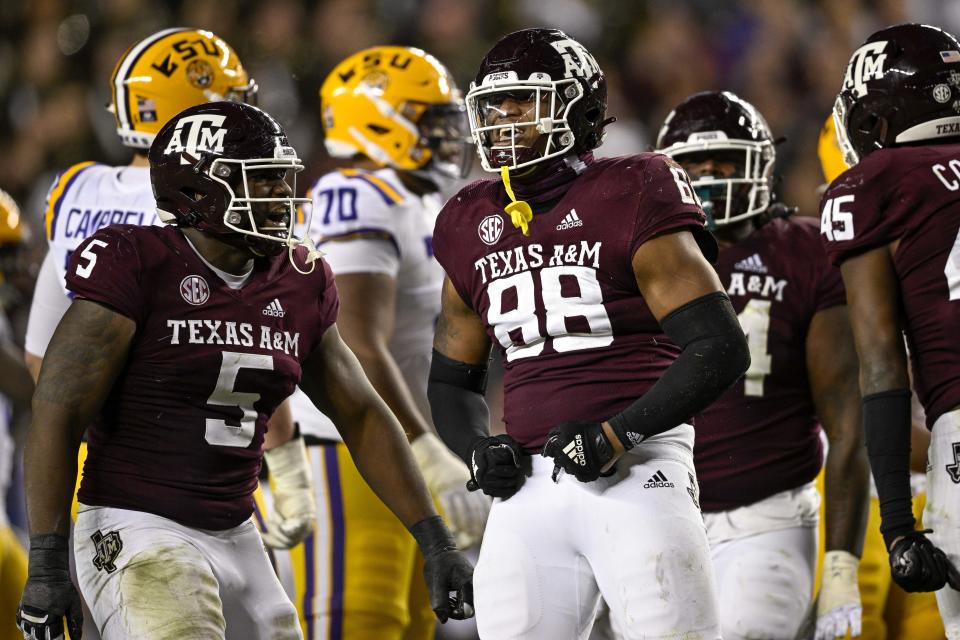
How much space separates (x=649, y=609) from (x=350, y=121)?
3018 mm

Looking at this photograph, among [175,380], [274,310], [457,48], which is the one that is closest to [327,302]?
Result: [274,310]

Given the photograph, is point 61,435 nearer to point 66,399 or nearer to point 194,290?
point 66,399

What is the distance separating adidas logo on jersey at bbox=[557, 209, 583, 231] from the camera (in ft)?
10.8

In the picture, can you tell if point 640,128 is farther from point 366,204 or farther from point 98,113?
point 366,204

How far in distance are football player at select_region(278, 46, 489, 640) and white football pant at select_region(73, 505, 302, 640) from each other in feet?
3.63

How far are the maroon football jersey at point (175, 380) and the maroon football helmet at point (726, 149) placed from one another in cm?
158

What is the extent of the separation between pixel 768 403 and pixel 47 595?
2.16 metres

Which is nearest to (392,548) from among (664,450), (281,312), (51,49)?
(281,312)

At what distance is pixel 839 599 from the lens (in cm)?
407

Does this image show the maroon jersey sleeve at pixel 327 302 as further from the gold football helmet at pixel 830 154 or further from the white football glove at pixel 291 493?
the gold football helmet at pixel 830 154

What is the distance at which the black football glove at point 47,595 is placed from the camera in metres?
3.11

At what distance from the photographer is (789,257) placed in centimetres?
434

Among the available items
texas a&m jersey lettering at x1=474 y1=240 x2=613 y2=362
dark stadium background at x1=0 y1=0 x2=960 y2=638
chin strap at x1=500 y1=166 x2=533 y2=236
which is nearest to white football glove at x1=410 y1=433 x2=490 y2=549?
texas a&m jersey lettering at x1=474 y1=240 x2=613 y2=362

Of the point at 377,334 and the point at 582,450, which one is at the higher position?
the point at 377,334
